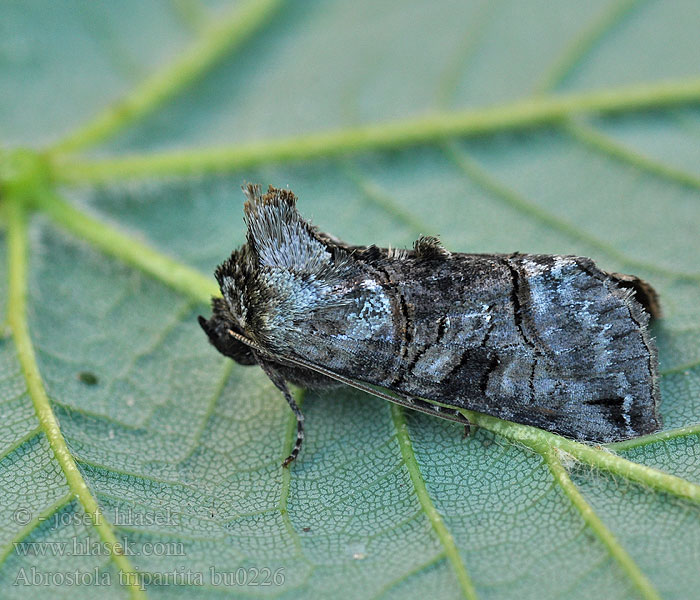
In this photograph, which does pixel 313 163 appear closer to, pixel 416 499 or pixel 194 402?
pixel 194 402

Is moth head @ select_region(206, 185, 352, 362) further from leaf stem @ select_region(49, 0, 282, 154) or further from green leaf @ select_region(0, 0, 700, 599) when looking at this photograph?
leaf stem @ select_region(49, 0, 282, 154)

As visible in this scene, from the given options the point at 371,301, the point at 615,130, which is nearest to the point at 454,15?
the point at 615,130

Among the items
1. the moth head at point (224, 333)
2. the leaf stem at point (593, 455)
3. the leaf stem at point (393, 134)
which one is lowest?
the leaf stem at point (593, 455)

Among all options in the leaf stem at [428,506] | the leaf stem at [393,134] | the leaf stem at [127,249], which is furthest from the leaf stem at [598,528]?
the leaf stem at [393,134]

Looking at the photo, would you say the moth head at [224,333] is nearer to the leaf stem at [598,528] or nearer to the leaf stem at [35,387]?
the leaf stem at [35,387]

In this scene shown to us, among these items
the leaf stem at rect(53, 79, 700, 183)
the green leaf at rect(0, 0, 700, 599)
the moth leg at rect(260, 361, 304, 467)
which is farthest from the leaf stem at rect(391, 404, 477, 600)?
the leaf stem at rect(53, 79, 700, 183)

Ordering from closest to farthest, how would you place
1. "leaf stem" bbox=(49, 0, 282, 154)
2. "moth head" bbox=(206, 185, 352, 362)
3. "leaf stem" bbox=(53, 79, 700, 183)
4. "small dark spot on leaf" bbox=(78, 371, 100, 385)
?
"moth head" bbox=(206, 185, 352, 362) → "small dark spot on leaf" bbox=(78, 371, 100, 385) → "leaf stem" bbox=(53, 79, 700, 183) → "leaf stem" bbox=(49, 0, 282, 154)

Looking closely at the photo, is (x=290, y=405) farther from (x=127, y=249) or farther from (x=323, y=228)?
(x=127, y=249)
